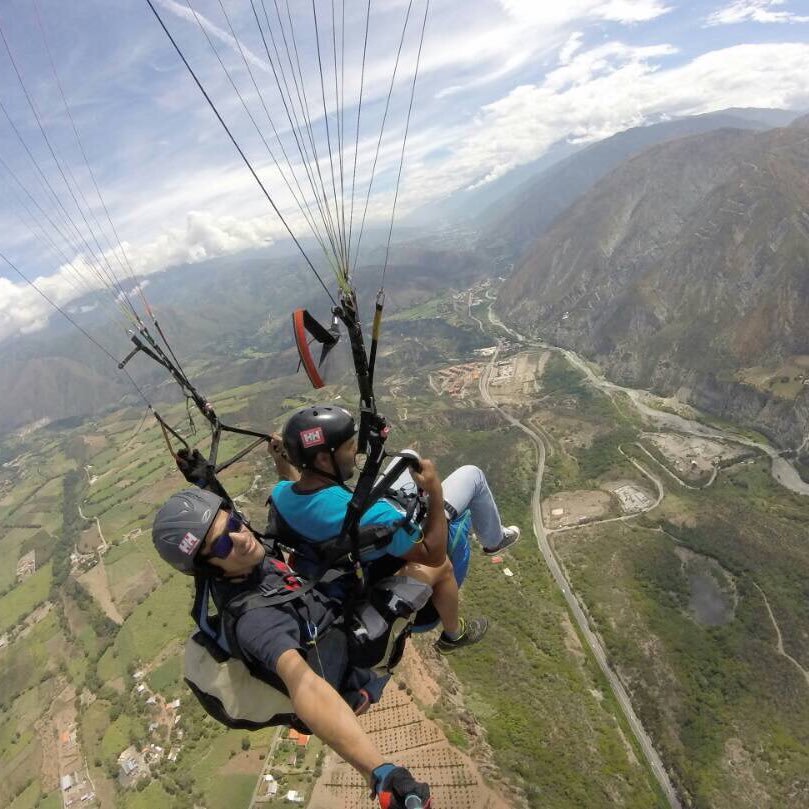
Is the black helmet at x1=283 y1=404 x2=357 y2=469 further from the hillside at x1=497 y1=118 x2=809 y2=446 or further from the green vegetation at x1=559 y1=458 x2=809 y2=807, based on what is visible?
the hillside at x1=497 y1=118 x2=809 y2=446

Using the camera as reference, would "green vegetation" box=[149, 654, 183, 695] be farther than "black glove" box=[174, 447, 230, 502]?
Yes

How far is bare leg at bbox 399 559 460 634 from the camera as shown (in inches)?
175

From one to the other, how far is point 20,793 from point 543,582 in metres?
40.8

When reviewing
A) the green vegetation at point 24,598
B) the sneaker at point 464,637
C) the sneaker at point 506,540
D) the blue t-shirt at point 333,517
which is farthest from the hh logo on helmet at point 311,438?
the green vegetation at point 24,598

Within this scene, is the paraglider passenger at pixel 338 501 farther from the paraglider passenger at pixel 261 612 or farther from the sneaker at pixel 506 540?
the sneaker at pixel 506 540

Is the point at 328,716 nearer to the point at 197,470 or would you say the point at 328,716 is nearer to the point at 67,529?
the point at 197,470

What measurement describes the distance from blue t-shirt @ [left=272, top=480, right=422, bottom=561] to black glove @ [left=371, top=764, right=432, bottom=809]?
1.64 metres

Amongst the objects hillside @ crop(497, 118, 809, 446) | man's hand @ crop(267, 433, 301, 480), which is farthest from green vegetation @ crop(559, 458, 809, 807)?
man's hand @ crop(267, 433, 301, 480)

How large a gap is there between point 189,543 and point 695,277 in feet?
411

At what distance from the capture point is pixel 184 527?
3486 mm

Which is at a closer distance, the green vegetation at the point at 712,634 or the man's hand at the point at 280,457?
the man's hand at the point at 280,457

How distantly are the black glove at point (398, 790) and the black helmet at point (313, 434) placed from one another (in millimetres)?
2372

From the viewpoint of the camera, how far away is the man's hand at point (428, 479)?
394cm

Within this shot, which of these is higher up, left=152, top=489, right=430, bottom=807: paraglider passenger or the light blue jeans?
left=152, top=489, right=430, bottom=807: paraglider passenger
